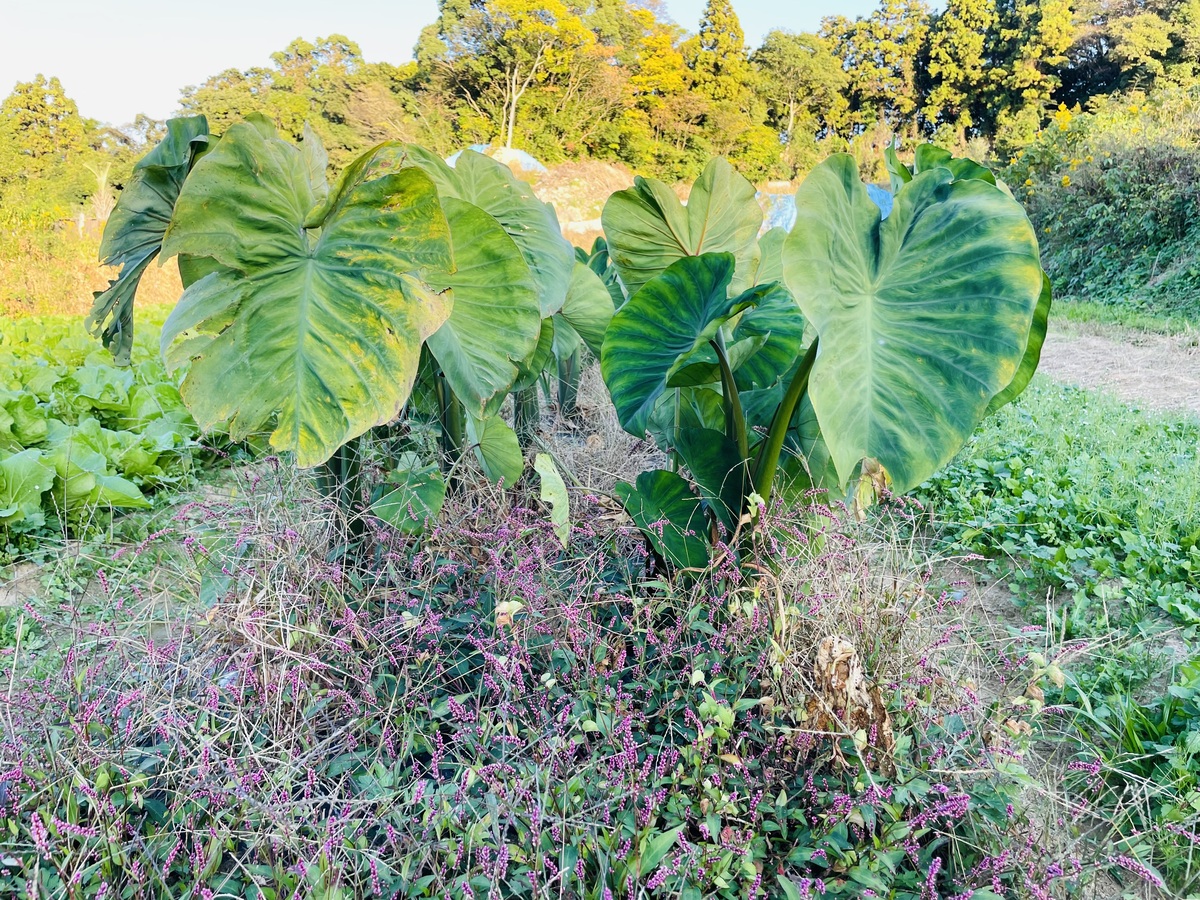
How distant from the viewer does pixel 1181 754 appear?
1140 mm

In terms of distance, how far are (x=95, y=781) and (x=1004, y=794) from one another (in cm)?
129

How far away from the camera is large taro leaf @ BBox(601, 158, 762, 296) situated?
5.14 feet

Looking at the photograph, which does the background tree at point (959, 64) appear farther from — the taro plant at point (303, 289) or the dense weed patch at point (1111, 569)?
the taro plant at point (303, 289)

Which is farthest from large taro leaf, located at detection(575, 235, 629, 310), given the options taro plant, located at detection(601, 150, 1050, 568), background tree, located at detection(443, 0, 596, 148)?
background tree, located at detection(443, 0, 596, 148)

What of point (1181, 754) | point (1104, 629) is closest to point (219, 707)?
point (1181, 754)

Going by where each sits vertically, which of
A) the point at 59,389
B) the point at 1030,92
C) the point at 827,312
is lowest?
the point at 59,389

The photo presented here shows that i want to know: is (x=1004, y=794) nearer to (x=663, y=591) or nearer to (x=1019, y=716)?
(x=1019, y=716)

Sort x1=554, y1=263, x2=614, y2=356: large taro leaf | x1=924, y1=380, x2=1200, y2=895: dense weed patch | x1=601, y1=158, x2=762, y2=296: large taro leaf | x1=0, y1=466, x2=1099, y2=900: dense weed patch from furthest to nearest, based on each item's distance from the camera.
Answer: x1=554, y1=263, x2=614, y2=356: large taro leaf
x1=601, y1=158, x2=762, y2=296: large taro leaf
x1=924, y1=380, x2=1200, y2=895: dense weed patch
x1=0, y1=466, x2=1099, y2=900: dense weed patch

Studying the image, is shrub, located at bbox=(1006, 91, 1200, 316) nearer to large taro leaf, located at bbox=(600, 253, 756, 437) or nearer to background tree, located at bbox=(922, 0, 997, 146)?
large taro leaf, located at bbox=(600, 253, 756, 437)

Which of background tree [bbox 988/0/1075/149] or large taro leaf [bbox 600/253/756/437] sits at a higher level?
background tree [bbox 988/0/1075/149]

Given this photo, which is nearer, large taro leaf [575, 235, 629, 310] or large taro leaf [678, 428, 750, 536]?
large taro leaf [678, 428, 750, 536]

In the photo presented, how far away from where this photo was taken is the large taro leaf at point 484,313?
133cm

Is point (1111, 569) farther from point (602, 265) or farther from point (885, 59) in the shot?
point (885, 59)

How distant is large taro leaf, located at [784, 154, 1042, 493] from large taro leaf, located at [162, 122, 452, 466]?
0.61 meters
